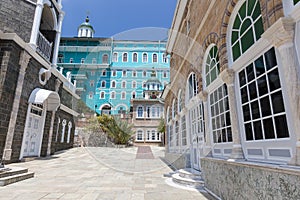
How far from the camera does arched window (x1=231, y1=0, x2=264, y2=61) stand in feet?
7.89

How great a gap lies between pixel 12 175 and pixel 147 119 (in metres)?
18.9

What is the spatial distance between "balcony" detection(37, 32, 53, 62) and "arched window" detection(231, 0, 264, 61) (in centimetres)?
898

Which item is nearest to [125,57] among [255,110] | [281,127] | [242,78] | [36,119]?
[36,119]

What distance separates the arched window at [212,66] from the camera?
372 centimetres

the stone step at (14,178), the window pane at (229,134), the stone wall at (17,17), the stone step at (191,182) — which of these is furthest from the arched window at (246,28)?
the stone wall at (17,17)

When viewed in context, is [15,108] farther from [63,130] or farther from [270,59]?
[270,59]

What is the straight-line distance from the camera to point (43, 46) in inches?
362

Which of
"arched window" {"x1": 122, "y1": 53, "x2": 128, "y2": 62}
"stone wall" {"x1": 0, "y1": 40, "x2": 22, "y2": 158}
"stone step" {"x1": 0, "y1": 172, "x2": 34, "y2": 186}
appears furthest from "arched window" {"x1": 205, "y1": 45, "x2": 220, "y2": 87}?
"arched window" {"x1": 122, "y1": 53, "x2": 128, "y2": 62}

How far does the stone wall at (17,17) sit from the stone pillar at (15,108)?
4.59ft

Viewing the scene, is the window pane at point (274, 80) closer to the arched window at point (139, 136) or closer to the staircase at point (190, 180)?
the staircase at point (190, 180)

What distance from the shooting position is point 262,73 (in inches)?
89.5

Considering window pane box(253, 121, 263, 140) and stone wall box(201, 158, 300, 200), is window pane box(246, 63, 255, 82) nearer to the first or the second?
window pane box(253, 121, 263, 140)

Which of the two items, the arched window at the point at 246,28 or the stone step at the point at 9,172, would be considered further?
the stone step at the point at 9,172

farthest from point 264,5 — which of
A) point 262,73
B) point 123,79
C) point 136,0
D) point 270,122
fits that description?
point 123,79
